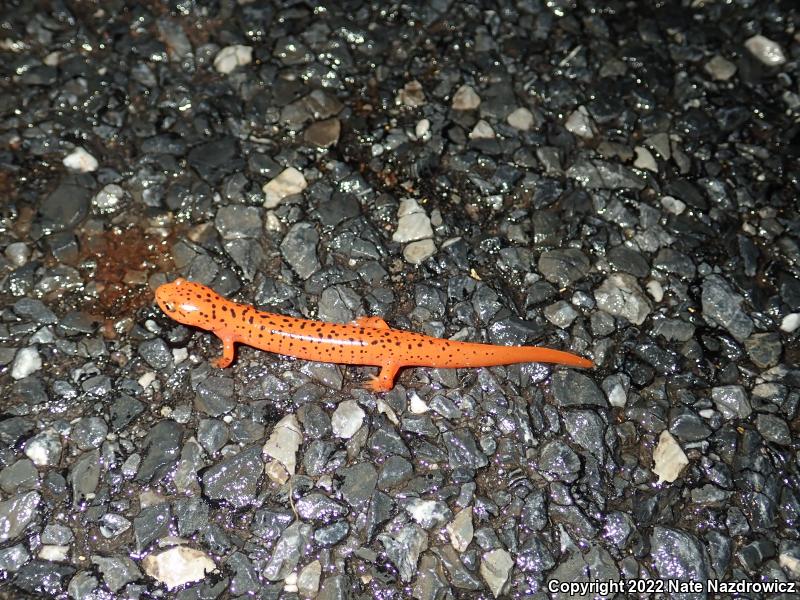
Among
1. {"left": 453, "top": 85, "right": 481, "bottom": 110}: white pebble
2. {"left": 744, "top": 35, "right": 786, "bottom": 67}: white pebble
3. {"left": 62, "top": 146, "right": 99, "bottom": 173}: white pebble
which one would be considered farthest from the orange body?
{"left": 744, "top": 35, "right": 786, "bottom": 67}: white pebble

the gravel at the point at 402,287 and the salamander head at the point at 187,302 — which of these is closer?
the gravel at the point at 402,287

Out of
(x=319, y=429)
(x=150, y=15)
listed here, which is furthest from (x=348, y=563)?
(x=150, y=15)

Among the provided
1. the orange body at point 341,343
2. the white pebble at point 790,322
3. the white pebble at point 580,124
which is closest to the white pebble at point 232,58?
the orange body at point 341,343

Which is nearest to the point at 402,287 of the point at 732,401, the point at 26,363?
the point at 732,401

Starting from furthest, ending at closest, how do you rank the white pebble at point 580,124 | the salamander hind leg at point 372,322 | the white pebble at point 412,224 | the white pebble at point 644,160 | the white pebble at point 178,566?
1. the white pebble at point 580,124
2. the white pebble at point 644,160
3. the white pebble at point 412,224
4. the salamander hind leg at point 372,322
5. the white pebble at point 178,566

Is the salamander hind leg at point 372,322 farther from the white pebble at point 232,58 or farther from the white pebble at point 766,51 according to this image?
the white pebble at point 766,51

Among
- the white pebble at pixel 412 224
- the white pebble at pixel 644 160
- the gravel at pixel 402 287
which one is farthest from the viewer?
the white pebble at pixel 644 160
